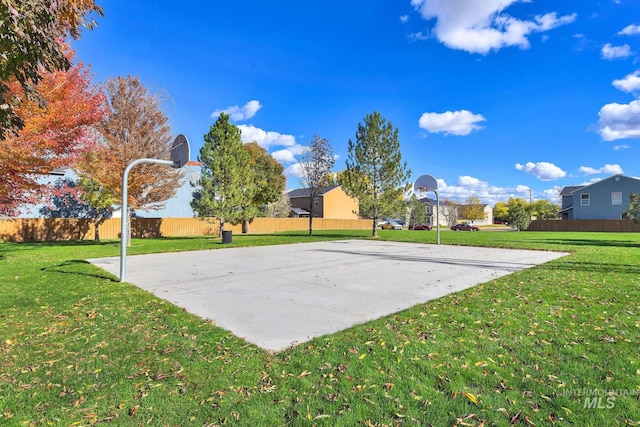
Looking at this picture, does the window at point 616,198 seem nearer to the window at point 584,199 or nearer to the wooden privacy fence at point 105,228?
the window at point 584,199

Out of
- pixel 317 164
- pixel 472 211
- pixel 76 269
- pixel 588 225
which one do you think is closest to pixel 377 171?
pixel 317 164

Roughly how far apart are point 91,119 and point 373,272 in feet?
31.2

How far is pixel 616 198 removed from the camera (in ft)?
135

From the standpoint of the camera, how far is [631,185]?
39.8 meters

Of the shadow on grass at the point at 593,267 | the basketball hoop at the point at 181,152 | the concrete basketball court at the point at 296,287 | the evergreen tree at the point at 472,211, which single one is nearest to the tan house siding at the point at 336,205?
the concrete basketball court at the point at 296,287

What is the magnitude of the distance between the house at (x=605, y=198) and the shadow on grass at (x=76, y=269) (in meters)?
51.5

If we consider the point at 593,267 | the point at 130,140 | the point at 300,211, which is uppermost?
the point at 130,140

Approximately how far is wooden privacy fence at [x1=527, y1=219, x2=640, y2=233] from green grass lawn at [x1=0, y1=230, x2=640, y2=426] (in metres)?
43.2

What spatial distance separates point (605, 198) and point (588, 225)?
5.04 metres

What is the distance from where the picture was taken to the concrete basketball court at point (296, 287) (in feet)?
15.6

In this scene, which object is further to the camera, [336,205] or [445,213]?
[445,213]

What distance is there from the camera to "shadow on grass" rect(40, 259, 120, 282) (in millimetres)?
8359

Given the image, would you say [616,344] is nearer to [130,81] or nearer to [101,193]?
[130,81]

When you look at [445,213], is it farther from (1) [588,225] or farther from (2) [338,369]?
(2) [338,369]
